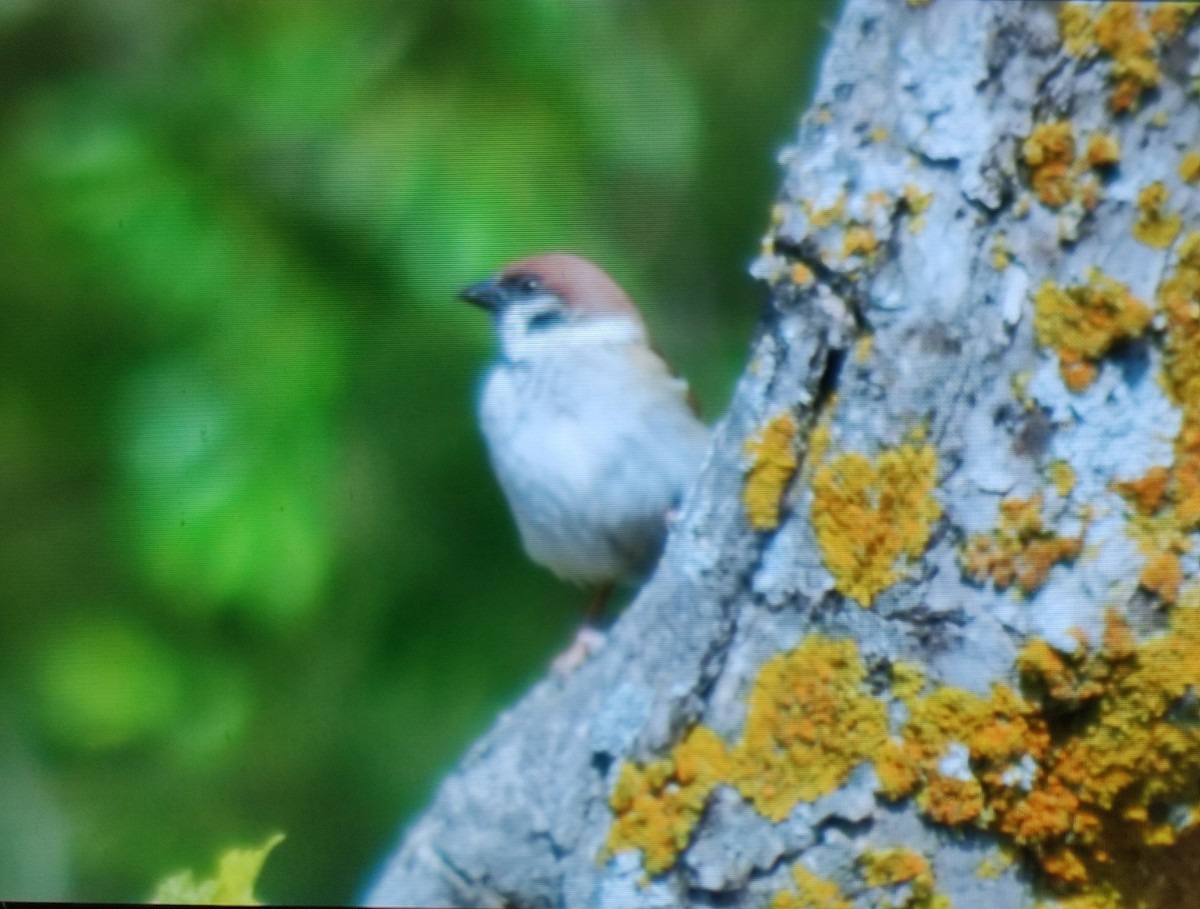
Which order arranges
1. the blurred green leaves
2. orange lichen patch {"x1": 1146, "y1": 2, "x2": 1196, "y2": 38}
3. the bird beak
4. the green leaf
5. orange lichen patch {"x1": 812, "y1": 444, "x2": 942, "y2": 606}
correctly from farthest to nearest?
the blurred green leaves, the bird beak, the green leaf, orange lichen patch {"x1": 812, "y1": 444, "x2": 942, "y2": 606}, orange lichen patch {"x1": 1146, "y1": 2, "x2": 1196, "y2": 38}

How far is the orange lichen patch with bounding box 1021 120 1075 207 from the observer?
70 centimetres

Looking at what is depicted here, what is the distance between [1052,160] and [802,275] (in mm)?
152

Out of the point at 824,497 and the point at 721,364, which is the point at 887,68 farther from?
the point at 721,364

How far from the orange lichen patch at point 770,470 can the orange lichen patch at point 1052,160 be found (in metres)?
0.20

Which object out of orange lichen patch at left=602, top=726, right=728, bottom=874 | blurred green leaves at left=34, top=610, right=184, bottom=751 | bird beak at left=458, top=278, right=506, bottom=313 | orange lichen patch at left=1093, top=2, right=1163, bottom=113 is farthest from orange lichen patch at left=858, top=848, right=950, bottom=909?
blurred green leaves at left=34, top=610, right=184, bottom=751

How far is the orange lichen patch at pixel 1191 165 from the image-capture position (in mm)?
668

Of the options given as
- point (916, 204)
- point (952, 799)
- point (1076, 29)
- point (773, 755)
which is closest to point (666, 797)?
point (773, 755)

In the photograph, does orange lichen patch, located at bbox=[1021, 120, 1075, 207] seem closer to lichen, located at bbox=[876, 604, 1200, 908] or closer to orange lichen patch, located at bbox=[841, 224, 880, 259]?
orange lichen patch, located at bbox=[841, 224, 880, 259]

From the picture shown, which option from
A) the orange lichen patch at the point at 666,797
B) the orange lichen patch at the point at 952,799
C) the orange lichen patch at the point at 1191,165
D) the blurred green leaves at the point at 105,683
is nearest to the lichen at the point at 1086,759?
the orange lichen patch at the point at 952,799

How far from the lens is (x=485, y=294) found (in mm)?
1121

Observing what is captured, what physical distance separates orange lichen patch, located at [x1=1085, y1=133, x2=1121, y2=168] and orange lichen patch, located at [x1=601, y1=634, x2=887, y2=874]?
0.31 metres

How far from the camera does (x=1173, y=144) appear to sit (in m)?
0.67

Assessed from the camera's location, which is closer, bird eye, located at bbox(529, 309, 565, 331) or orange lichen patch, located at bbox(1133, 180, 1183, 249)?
orange lichen patch, located at bbox(1133, 180, 1183, 249)

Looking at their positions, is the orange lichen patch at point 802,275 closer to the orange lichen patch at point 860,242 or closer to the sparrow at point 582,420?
the orange lichen patch at point 860,242
